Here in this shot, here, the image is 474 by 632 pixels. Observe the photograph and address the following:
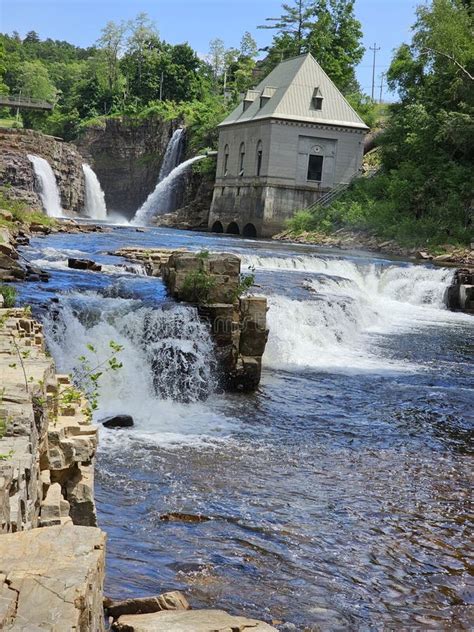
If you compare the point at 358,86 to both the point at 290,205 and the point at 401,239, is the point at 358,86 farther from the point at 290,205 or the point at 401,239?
the point at 401,239

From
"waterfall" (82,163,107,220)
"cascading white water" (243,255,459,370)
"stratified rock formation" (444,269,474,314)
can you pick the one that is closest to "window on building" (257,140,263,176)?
"waterfall" (82,163,107,220)

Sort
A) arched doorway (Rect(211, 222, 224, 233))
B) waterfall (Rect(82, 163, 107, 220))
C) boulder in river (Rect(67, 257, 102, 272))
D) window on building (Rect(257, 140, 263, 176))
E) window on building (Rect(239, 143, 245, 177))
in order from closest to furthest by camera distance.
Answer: boulder in river (Rect(67, 257, 102, 272)), window on building (Rect(257, 140, 263, 176)), window on building (Rect(239, 143, 245, 177)), arched doorway (Rect(211, 222, 224, 233)), waterfall (Rect(82, 163, 107, 220))

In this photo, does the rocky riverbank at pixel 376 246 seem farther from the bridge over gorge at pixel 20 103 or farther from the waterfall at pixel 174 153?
the bridge over gorge at pixel 20 103

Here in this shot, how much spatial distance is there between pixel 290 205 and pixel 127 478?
4155cm

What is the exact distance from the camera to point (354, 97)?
59.1 metres

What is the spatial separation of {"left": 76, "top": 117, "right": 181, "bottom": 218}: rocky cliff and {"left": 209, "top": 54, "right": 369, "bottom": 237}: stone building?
55.4ft

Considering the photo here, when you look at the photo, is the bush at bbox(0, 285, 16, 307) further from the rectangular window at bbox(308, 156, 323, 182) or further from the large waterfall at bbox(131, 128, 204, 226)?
the large waterfall at bbox(131, 128, 204, 226)

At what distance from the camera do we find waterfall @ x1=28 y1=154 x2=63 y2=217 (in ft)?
170

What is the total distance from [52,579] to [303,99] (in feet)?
159

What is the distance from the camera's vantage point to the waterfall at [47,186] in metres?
51.8

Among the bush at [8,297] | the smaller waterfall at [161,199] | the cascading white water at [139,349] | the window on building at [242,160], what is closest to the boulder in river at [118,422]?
the cascading white water at [139,349]

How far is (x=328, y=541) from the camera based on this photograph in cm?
835

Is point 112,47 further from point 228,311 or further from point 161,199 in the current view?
point 228,311

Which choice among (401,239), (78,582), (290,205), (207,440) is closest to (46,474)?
(78,582)
